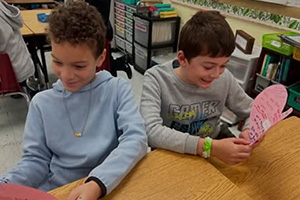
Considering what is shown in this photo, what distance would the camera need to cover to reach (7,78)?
1.87 metres

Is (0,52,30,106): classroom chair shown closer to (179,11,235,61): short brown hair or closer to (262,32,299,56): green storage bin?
(179,11,235,61): short brown hair

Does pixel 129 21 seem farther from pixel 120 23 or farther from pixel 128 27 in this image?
pixel 120 23

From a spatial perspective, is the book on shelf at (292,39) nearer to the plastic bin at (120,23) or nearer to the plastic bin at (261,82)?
the plastic bin at (261,82)

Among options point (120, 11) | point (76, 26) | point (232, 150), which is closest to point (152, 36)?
point (120, 11)

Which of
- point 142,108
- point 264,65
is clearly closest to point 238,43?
point 264,65

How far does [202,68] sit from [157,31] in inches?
92.3

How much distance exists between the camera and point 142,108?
0.93m

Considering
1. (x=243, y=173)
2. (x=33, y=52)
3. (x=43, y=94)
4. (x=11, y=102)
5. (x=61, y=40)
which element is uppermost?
(x=61, y=40)

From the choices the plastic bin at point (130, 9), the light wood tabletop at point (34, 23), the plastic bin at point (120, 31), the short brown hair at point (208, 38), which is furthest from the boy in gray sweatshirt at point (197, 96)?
the plastic bin at point (120, 31)

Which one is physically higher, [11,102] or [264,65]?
[264,65]

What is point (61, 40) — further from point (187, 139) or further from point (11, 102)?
point (11, 102)

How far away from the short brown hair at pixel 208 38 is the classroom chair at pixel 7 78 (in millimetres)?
1406

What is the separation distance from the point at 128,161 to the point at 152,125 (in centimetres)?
20

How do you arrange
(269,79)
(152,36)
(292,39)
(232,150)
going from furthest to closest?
(152,36), (269,79), (292,39), (232,150)
